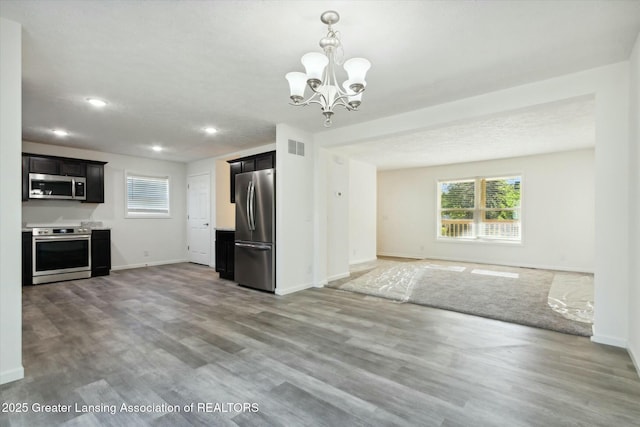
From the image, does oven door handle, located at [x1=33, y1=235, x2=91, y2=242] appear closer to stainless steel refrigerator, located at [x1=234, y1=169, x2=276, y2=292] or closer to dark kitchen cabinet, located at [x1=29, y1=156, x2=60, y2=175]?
dark kitchen cabinet, located at [x1=29, y1=156, x2=60, y2=175]

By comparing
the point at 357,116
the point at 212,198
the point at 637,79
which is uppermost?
the point at 357,116

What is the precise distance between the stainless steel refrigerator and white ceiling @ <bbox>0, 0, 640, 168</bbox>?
3.36ft

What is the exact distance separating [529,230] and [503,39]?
19.4ft

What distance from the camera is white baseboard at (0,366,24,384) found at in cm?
209

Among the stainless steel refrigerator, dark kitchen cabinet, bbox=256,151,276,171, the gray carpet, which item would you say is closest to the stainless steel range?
the stainless steel refrigerator

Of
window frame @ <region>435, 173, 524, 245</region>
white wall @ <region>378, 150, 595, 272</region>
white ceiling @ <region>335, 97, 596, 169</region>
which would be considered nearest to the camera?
white ceiling @ <region>335, 97, 596, 169</region>

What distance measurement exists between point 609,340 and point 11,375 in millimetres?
4831

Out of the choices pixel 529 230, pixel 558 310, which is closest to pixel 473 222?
pixel 529 230

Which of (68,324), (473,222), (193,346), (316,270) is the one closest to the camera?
(193,346)

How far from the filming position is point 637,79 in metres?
2.37

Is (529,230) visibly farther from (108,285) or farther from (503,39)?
(108,285)

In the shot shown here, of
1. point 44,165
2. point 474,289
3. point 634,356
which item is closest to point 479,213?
point 474,289

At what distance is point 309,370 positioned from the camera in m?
2.31

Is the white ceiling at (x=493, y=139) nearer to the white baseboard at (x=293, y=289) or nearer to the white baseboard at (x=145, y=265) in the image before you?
the white baseboard at (x=293, y=289)
